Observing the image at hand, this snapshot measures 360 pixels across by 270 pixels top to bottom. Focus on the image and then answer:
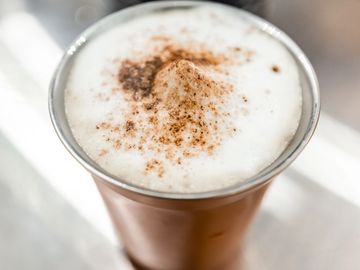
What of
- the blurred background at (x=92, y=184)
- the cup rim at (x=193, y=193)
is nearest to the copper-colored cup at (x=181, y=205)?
the cup rim at (x=193, y=193)

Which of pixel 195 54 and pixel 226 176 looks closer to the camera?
pixel 226 176

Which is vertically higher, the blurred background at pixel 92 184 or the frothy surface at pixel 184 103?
the frothy surface at pixel 184 103

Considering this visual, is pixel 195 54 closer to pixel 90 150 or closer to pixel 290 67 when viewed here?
pixel 290 67

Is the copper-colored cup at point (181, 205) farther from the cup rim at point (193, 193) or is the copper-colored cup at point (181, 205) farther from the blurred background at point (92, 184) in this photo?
the blurred background at point (92, 184)

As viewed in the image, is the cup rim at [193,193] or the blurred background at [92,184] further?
the blurred background at [92,184]

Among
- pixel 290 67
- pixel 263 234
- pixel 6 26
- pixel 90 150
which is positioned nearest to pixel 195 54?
pixel 290 67
